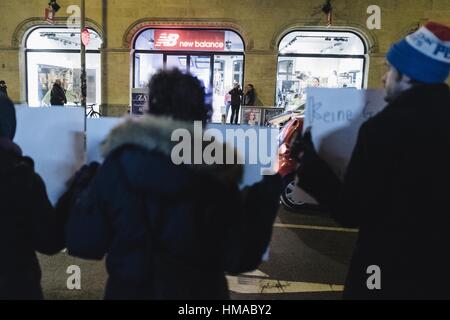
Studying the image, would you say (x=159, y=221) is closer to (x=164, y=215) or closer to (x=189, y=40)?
(x=164, y=215)

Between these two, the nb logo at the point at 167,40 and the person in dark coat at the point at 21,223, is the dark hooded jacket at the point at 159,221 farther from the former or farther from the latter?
the nb logo at the point at 167,40

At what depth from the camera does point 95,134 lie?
7.43 feet

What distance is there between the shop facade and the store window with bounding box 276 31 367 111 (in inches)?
1.5

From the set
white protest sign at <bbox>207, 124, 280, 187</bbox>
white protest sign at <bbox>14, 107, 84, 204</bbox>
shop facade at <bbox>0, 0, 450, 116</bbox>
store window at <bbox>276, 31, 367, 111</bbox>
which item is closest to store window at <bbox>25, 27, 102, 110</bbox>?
shop facade at <bbox>0, 0, 450, 116</bbox>

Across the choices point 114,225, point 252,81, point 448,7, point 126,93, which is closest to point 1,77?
point 126,93

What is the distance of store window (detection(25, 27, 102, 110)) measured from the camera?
17062 mm

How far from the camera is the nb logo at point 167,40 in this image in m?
16.5

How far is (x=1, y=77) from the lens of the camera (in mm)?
16906

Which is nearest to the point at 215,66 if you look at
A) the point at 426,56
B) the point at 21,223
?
the point at 426,56

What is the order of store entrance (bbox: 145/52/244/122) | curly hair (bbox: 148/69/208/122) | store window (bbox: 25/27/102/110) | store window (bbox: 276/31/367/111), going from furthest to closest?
store window (bbox: 25/27/102/110) → store entrance (bbox: 145/52/244/122) → store window (bbox: 276/31/367/111) → curly hair (bbox: 148/69/208/122)

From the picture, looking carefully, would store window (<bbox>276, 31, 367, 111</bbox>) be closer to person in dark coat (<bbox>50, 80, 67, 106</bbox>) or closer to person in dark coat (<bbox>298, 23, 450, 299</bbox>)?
person in dark coat (<bbox>50, 80, 67, 106</bbox>)

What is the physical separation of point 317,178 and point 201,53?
1559 cm

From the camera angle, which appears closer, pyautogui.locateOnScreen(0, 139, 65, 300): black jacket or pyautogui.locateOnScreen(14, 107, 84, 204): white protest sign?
pyautogui.locateOnScreen(0, 139, 65, 300): black jacket

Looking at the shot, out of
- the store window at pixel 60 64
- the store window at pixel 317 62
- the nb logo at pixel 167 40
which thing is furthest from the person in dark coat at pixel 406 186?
the store window at pixel 60 64
